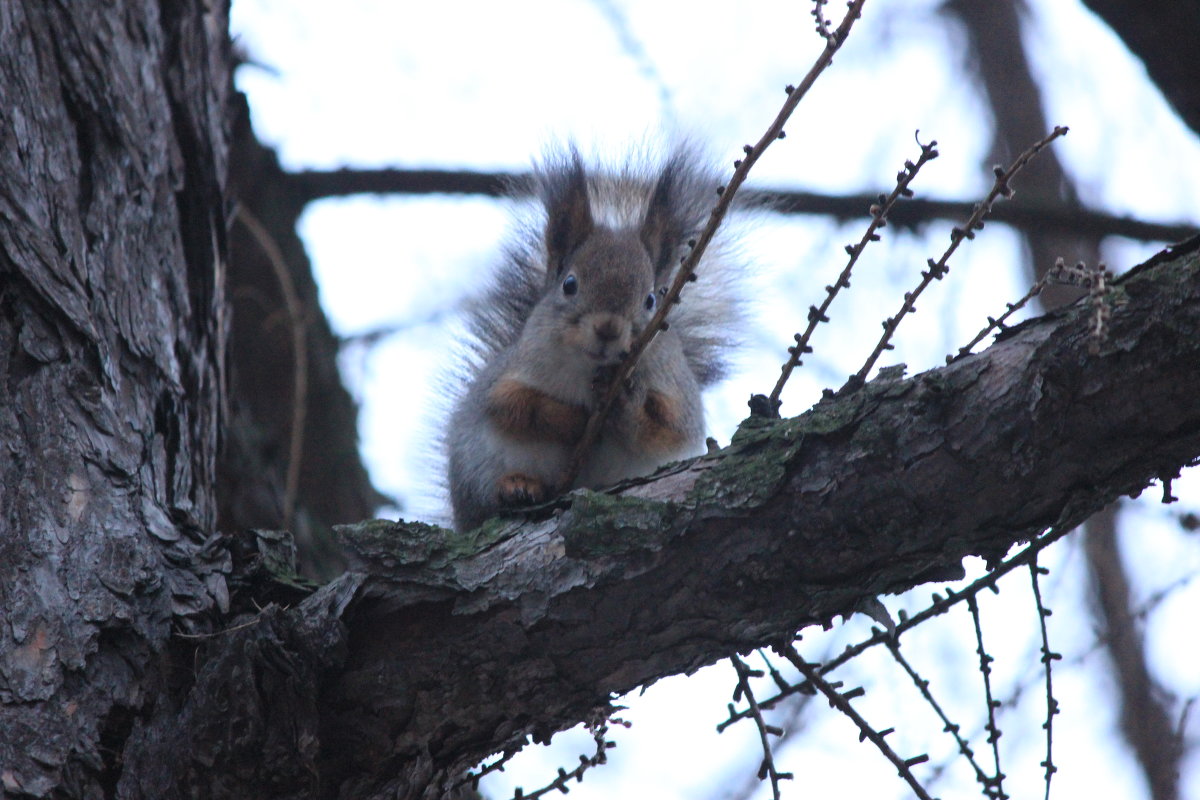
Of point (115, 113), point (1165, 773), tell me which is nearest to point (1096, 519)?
point (1165, 773)

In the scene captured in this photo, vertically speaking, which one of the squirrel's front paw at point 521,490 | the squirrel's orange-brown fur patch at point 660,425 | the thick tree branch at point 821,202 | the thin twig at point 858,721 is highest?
the thick tree branch at point 821,202

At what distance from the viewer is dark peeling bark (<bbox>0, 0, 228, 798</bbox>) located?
196 cm

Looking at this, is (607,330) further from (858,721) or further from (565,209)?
(858,721)

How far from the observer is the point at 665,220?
3.30 meters

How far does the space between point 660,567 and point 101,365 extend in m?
1.22

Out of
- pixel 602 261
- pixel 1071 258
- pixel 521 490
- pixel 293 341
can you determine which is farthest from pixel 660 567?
pixel 1071 258

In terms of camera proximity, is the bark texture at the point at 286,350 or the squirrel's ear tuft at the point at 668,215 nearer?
the squirrel's ear tuft at the point at 668,215

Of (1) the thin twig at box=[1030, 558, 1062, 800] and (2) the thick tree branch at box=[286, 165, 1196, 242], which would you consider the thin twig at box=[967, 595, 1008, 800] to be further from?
(2) the thick tree branch at box=[286, 165, 1196, 242]

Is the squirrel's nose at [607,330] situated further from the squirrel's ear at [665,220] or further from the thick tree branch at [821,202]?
the thick tree branch at [821,202]

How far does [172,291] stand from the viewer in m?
2.82

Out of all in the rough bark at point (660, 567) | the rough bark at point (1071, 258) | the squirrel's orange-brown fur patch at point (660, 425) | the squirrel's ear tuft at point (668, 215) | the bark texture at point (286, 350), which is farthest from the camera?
the bark texture at point (286, 350)

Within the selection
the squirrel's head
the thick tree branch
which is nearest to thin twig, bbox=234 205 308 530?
the thick tree branch

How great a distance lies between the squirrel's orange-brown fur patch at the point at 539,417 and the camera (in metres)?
2.94

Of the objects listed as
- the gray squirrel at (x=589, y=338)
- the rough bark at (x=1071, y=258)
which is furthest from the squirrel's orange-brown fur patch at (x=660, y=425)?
the rough bark at (x=1071, y=258)
